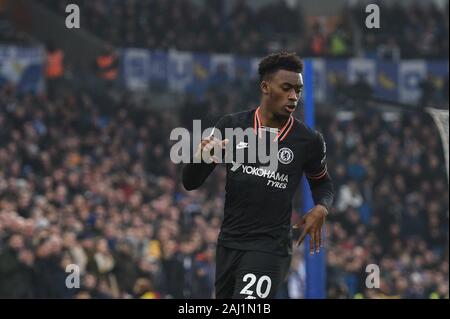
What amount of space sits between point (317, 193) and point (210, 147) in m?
0.99

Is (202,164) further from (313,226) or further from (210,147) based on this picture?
(313,226)

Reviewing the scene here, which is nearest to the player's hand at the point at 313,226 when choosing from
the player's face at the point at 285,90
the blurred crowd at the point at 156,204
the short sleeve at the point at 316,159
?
the short sleeve at the point at 316,159

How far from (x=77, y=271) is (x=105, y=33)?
1246 centimetres

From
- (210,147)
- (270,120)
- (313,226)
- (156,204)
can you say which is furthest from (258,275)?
(156,204)

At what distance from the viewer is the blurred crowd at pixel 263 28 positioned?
2372 cm

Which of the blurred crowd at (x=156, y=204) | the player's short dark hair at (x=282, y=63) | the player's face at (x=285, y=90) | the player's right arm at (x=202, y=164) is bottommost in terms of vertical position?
the blurred crowd at (x=156, y=204)

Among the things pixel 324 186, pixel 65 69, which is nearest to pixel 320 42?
pixel 65 69

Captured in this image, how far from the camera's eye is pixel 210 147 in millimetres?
5883

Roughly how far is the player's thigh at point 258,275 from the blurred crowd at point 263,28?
17.1 metres

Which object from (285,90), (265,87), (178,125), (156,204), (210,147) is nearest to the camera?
(210,147)

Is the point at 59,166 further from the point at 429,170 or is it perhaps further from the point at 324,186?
the point at 324,186

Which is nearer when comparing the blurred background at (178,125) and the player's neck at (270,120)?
the player's neck at (270,120)

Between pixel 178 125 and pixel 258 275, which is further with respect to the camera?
pixel 178 125

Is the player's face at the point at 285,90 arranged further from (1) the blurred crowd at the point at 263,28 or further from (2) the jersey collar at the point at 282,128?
(1) the blurred crowd at the point at 263,28
